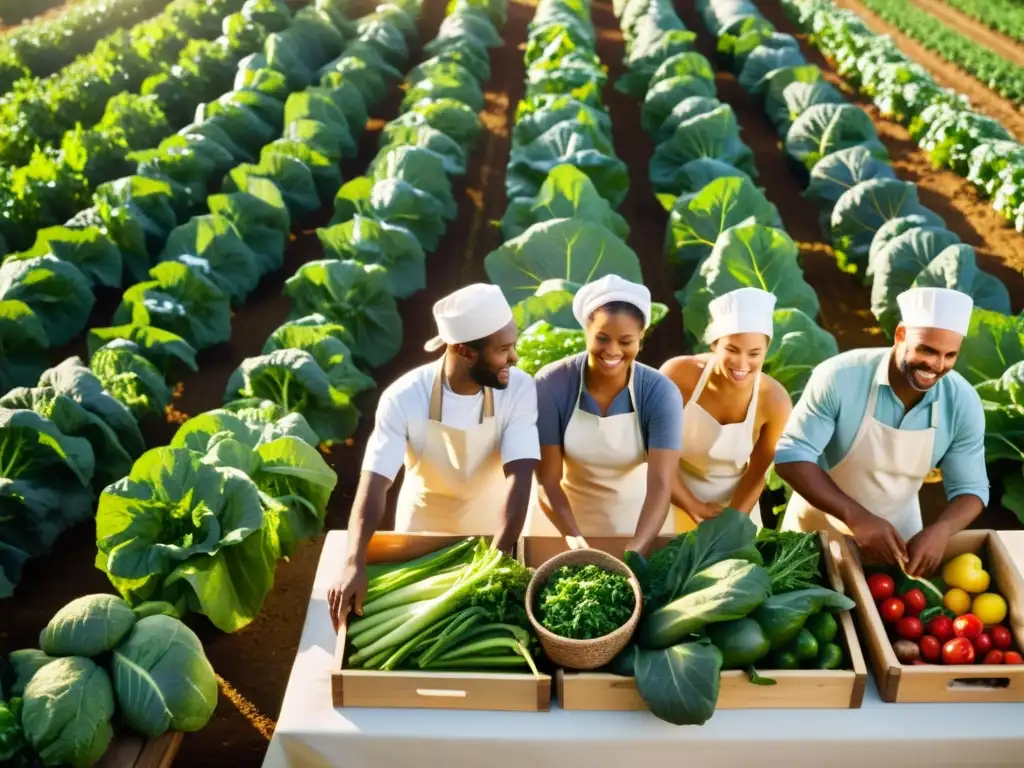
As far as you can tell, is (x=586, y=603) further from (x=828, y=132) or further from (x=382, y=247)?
(x=828, y=132)

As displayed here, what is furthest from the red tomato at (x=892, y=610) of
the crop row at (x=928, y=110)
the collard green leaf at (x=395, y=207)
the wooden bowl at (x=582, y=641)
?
the crop row at (x=928, y=110)

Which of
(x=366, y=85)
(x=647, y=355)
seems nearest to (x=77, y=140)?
(x=366, y=85)

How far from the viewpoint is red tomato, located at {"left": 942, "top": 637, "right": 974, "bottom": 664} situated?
11.0 ft

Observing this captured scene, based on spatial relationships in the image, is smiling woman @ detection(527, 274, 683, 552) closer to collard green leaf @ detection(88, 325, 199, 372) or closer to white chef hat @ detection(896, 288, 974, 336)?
white chef hat @ detection(896, 288, 974, 336)

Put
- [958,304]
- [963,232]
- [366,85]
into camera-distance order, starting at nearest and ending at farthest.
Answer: [958,304]
[963,232]
[366,85]

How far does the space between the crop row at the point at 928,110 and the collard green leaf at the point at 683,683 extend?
29.8ft

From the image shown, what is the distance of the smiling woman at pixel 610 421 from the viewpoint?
372 cm

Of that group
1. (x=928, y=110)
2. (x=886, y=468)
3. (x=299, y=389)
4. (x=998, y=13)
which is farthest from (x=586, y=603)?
(x=998, y=13)

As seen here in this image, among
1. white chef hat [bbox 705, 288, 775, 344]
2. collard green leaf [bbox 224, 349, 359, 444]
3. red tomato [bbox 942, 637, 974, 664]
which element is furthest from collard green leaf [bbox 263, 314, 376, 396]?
red tomato [bbox 942, 637, 974, 664]

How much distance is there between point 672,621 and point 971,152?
34.2 feet

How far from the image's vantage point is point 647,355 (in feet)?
26.8

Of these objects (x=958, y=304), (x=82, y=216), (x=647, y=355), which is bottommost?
(x=647, y=355)

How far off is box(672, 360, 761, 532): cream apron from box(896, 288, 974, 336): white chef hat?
871 mm

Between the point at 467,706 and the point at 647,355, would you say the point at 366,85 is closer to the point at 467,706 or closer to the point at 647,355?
the point at 647,355
